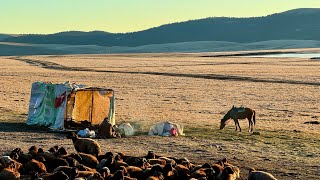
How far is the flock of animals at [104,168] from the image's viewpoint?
1589cm

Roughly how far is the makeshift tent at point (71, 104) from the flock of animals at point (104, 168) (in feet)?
29.4

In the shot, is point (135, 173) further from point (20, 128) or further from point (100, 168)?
point (20, 128)

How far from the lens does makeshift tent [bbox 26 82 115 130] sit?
2803 centimetres

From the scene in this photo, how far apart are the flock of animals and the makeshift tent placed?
8970 millimetres

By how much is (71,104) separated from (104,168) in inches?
489

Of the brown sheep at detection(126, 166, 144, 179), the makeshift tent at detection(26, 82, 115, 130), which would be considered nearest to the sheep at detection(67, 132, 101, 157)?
the brown sheep at detection(126, 166, 144, 179)

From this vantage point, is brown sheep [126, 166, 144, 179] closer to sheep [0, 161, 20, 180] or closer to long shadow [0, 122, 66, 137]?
sheep [0, 161, 20, 180]

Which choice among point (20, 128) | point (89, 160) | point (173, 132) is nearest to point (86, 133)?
point (173, 132)

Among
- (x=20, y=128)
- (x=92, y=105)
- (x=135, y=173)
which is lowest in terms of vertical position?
(x=20, y=128)

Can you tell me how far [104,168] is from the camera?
1639 centimetres

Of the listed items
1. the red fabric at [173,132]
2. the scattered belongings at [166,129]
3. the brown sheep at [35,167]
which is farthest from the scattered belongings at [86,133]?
the brown sheep at [35,167]

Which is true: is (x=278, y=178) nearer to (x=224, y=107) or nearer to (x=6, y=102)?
(x=224, y=107)

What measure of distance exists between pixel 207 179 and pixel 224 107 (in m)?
22.5

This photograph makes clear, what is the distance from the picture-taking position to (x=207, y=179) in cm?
1625
